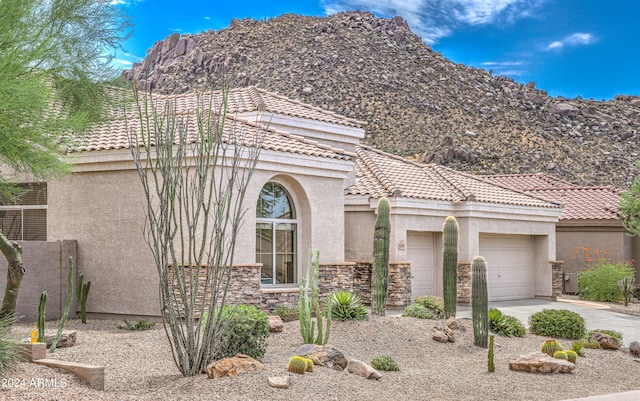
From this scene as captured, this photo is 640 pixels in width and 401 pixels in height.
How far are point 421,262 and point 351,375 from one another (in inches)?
558

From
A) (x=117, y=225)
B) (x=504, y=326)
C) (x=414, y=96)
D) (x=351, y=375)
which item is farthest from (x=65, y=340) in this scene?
(x=414, y=96)

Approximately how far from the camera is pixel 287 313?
18781 mm

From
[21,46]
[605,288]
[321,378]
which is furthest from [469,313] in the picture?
[21,46]

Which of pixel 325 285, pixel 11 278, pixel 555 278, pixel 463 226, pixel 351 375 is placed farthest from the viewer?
pixel 555 278

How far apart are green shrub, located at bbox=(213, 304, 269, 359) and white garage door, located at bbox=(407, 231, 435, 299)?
13.3 meters

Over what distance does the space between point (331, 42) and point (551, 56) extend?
19903 mm

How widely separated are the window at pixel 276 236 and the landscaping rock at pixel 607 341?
7848 mm

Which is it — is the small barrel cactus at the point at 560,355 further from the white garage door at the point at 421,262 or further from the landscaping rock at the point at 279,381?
the white garage door at the point at 421,262

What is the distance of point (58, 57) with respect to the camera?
1662cm

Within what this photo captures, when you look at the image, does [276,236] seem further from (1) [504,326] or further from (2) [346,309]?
(1) [504,326]

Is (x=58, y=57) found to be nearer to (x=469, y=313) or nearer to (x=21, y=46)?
(x=21, y=46)

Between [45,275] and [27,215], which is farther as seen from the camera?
[27,215]

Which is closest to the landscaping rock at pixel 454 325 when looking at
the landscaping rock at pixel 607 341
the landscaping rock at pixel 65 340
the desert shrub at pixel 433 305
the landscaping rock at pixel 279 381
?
the desert shrub at pixel 433 305

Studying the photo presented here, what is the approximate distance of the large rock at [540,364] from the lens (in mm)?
14016
